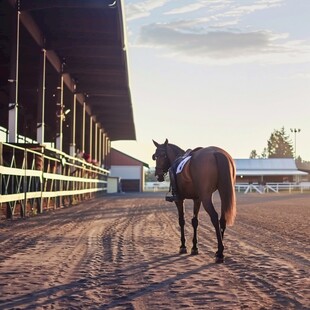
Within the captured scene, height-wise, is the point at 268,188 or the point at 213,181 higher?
the point at 213,181

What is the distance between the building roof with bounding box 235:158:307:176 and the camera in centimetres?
8188

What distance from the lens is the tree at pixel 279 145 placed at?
155 meters

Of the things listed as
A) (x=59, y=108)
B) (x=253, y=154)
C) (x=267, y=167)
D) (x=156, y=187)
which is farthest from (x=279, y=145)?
(x=59, y=108)

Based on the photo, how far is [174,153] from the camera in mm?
8859

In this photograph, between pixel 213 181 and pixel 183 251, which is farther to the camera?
pixel 183 251

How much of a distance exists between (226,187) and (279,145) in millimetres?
154270

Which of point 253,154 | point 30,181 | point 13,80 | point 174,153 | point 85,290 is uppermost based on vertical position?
point 253,154

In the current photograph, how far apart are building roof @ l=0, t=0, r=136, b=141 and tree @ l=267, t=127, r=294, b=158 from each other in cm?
13155

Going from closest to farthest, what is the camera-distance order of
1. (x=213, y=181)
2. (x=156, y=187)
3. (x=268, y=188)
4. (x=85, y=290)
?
(x=85, y=290), (x=213, y=181), (x=268, y=188), (x=156, y=187)

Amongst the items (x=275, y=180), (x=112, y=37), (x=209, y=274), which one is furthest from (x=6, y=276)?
(x=275, y=180)

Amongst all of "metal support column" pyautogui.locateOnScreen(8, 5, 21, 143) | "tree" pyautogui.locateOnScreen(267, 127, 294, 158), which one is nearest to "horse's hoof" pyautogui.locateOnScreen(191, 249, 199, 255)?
"metal support column" pyautogui.locateOnScreen(8, 5, 21, 143)

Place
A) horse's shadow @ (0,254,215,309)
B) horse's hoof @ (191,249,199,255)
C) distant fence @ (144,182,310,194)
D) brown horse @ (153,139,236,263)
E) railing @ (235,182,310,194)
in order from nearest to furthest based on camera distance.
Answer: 1. horse's shadow @ (0,254,215,309)
2. brown horse @ (153,139,236,263)
3. horse's hoof @ (191,249,199,255)
4. railing @ (235,182,310,194)
5. distant fence @ (144,182,310,194)

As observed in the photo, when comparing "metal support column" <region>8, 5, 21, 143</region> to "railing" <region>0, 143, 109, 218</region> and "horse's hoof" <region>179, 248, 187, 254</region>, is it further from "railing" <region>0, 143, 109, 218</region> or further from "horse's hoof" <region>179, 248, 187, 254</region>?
"horse's hoof" <region>179, 248, 187, 254</region>

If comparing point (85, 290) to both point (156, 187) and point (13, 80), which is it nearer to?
point (13, 80)
